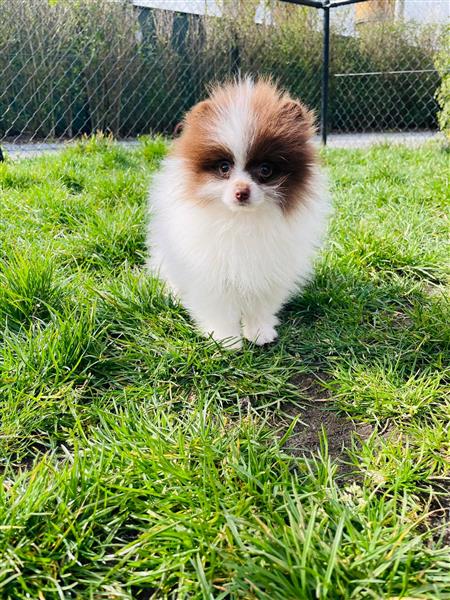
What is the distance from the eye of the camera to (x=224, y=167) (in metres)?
1.98

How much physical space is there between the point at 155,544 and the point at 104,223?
7.35 feet

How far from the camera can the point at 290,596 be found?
3.43 feet

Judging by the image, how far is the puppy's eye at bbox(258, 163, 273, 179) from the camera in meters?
1.96

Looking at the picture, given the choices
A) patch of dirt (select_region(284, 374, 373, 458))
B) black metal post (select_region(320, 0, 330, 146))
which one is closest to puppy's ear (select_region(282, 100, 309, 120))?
patch of dirt (select_region(284, 374, 373, 458))

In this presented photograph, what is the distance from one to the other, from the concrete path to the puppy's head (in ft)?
14.8

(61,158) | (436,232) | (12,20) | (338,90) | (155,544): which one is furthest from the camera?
(338,90)

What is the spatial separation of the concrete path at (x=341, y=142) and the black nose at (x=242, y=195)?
4.79 metres

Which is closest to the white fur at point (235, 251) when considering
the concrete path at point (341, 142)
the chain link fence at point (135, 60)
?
the concrete path at point (341, 142)

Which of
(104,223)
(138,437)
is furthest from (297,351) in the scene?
(104,223)

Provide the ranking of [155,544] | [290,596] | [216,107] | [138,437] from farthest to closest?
[216,107], [138,437], [155,544], [290,596]

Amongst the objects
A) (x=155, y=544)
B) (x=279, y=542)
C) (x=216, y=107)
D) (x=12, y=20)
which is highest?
(x=12, y=20)

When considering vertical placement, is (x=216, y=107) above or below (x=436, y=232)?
above

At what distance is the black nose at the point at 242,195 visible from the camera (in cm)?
185

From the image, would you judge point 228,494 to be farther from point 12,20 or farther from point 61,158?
point 12,20
